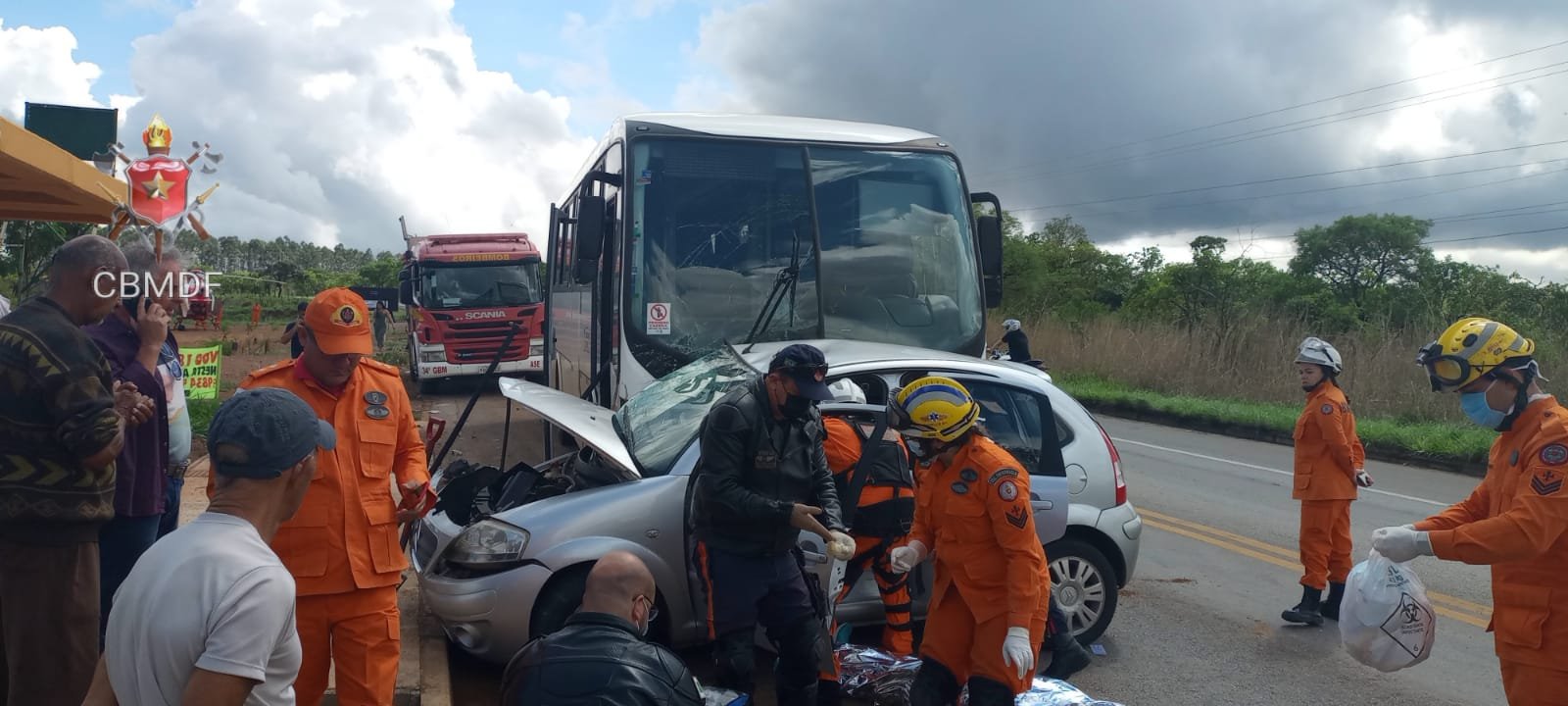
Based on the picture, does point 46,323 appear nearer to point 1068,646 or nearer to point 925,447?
point 925,447

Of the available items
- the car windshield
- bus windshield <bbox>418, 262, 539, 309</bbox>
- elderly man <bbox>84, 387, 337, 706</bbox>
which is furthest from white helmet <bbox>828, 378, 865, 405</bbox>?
bus windshield <bbox>418, 262, 539, 309</bbox>

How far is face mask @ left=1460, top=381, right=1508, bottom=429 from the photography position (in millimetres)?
3707

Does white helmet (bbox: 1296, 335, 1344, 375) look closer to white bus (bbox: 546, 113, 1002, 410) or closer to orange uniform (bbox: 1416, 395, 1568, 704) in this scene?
white bus (bbox: 546, 113, 1002, 410)

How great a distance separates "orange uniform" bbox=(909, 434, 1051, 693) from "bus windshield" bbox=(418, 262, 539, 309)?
16.9m

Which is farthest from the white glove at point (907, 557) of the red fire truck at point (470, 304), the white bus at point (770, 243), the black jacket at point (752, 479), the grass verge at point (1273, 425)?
the red fire truck at point (470, 304)

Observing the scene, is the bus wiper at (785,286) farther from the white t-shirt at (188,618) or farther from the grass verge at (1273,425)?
the grass verge at (1273,425)

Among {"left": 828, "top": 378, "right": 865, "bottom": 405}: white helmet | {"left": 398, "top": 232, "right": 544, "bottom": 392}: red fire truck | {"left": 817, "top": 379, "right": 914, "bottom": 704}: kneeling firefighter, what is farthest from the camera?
{"left": 398, "top": 232, "right": 544, "bottom": 392}: red fire truck

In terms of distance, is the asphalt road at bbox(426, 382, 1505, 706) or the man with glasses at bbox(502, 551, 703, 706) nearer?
the man with glasses at bbox(502, 551, 703, 706)

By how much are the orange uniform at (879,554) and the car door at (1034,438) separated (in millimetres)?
842

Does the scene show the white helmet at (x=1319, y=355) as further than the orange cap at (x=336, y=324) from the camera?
Yes

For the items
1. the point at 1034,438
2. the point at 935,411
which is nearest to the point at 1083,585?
the point at 1034,438

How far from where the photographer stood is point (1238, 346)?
2267cm

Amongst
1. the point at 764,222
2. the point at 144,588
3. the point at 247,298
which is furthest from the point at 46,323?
the point at 247,298

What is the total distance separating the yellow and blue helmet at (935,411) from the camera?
364 centimetres
